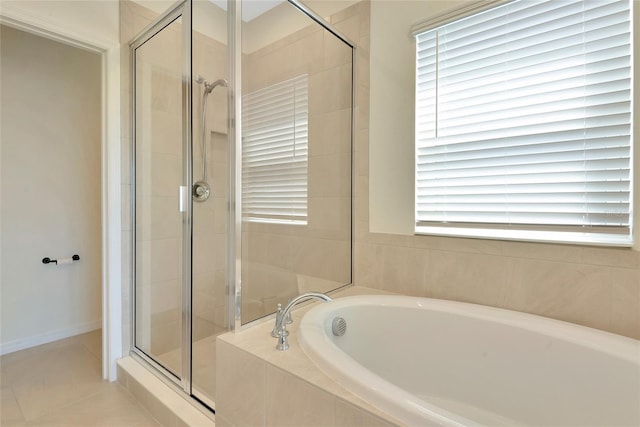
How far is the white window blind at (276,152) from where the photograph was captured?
1443mm

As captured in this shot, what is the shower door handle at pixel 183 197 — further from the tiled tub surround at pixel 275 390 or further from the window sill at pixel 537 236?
the window sill at pixel 537 236

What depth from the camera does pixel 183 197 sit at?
173 cm

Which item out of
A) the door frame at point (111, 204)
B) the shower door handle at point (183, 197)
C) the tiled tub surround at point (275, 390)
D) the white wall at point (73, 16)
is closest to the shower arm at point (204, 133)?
the shower door handle at point (183, 197)

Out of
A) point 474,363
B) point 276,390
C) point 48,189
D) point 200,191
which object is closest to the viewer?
point 276,390

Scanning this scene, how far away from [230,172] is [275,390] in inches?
33.7

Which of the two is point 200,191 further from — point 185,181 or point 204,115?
point 204,115

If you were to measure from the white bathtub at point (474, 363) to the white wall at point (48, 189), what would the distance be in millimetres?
2311

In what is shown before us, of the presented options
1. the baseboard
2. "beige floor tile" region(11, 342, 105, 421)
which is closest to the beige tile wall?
"beige floor tile" region(11, 342, 105, 421)

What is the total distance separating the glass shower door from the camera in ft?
5.68

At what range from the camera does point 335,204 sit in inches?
75.9

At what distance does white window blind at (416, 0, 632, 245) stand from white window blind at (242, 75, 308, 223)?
0.66 meters

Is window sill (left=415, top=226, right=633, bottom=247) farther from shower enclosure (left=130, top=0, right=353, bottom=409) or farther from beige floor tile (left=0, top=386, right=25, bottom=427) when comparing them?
beige floor tile (left=0, top=386, right=25, bottom=427)

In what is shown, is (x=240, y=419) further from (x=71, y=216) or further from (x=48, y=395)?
(x=71, y=216)

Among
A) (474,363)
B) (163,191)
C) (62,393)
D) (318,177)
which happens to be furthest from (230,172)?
(62,393)
